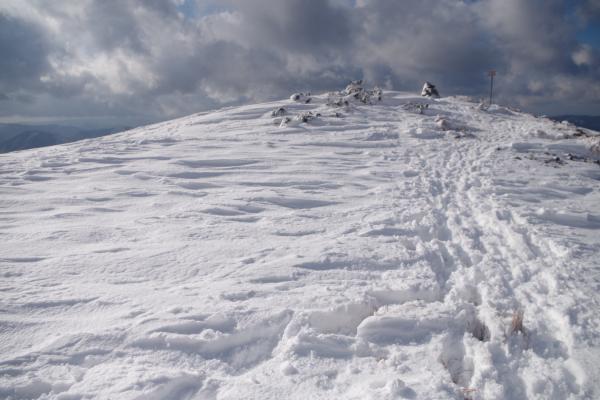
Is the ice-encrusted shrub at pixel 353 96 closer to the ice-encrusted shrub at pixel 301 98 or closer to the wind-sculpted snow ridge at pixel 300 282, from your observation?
the ice-encrusted shrub at pixel 301 98

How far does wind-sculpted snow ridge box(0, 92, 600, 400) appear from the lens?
9.27 ft

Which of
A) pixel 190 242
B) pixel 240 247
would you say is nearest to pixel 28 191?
pixel 190 242

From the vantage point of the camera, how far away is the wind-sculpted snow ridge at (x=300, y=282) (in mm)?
2826

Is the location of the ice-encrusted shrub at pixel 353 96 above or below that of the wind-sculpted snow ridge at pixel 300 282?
above

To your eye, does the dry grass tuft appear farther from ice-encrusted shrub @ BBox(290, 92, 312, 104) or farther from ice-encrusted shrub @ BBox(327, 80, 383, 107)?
ice-encrusted shrub @ BBox(290, 92, 312, 104)

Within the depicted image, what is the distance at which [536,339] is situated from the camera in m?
3.17

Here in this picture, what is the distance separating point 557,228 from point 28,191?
11.3m

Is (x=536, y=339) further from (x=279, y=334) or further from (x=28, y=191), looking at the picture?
(x=28, y=191)

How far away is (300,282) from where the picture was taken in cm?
420

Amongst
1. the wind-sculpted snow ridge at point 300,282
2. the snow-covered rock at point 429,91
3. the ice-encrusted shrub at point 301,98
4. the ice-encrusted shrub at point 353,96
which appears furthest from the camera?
the snow-covered rock at point 429,91

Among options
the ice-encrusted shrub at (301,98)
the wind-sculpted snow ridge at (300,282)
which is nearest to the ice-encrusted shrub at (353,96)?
the ice-encrusted shrub at (301,98)

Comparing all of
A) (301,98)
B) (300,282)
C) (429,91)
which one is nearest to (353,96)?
(301,98)

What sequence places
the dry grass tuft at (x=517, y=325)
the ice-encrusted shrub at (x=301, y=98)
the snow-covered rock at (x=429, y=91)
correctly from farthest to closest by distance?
the snow-covered rock at (x=429, y=91), the ice-encrusted shrub at (x=301, y=98), the dry grass tuft at (x=517, y=325)

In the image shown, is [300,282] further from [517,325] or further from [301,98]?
[301,98]
